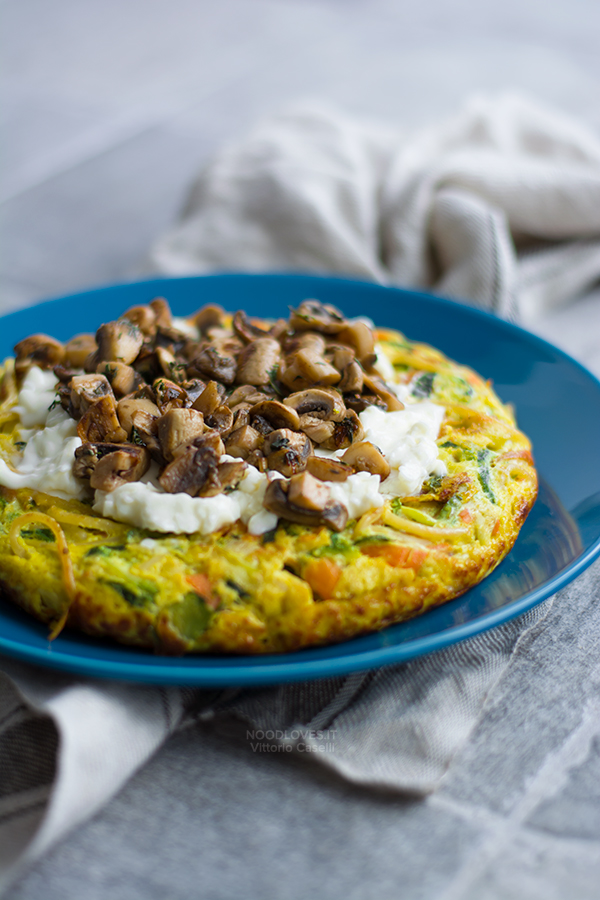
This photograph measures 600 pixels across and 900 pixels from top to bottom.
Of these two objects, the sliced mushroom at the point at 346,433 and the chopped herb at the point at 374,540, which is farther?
the sliced mushroom at the point at 346,433

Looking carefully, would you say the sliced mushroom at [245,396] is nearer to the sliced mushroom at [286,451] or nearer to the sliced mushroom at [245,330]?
the sliced mushroom at [286,451]

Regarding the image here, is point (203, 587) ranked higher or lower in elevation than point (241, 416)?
lower

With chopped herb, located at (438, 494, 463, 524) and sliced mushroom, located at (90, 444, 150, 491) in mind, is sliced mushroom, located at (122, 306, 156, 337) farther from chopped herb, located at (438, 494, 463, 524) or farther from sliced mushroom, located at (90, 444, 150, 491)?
chopped herb, located at (438, 494, 463, 524)

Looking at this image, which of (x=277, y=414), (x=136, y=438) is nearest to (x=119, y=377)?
(x=136, y=438)

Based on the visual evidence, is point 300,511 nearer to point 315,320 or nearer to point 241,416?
point 241,416

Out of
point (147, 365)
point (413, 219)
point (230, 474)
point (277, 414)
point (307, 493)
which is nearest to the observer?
point (307, 493)

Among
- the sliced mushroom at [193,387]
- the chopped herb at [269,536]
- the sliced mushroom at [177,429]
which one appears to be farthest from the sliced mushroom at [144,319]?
the chopped herb at [269,536]

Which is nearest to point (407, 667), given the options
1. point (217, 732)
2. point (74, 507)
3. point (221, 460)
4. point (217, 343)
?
point (217, 732)

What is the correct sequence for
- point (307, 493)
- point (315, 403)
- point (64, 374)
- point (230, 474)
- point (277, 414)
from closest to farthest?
point (307, 493) → point (230, 474) → point (277, 414) → point (315, 403) → point (64, 374)
